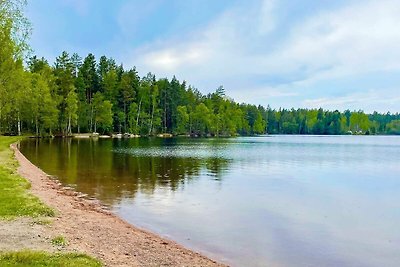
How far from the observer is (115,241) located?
40.1 feet

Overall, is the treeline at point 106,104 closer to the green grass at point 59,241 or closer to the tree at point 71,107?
the tree at point 71,107

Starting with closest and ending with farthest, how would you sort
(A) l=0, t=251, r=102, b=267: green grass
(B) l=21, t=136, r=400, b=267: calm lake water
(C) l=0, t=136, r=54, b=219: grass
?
1. (A) l=0, t=251, r=102, b=267: green grass
2. (B) l=21, t=136, r=400, b=267: calm lake water
3. (C) l=0, t=136, r=54, b=219: grass

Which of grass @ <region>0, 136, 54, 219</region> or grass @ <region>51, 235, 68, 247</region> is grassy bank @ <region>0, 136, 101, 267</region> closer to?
grass @ <region>0, 136, 54, 219</region>

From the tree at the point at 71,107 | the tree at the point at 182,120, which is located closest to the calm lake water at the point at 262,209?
the tree at the point at 71,107

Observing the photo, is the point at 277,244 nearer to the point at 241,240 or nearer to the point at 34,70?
the point at 241,240

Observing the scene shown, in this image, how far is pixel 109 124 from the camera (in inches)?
4486

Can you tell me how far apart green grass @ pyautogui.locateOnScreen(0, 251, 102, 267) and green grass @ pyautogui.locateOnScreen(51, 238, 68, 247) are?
107 centimetres

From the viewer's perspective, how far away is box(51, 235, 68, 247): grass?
10.3m

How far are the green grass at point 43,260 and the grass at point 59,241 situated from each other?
107 cm

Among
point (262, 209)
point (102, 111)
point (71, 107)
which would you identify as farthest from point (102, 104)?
point (262, 209)

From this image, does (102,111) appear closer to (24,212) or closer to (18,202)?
(18,202)

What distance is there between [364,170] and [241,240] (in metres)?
28.2

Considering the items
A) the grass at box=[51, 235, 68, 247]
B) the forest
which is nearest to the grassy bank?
the grass at box=[51, 235, 68, 247]

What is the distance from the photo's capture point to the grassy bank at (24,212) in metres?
8.55
